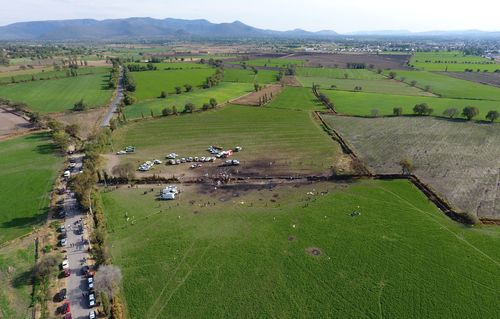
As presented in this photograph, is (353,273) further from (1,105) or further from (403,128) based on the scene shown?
(1,105)

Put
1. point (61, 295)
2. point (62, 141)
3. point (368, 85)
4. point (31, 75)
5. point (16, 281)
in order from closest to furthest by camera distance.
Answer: point (61, 295), point (16, 281), point (62, 141), point (368, 85), point (31, 75)

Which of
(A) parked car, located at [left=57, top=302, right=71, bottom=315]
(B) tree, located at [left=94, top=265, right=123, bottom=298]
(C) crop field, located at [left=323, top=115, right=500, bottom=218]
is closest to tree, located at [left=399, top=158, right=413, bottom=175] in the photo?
(C) crop field, located at [left=323, top=115, right=500, bottom=218]

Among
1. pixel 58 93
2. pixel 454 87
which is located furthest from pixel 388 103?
pixel 58 93

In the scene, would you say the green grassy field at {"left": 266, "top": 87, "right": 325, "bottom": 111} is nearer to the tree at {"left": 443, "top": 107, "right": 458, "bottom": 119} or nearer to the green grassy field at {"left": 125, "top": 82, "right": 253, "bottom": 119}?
the green grassy field at {"left": 125, "top": 82, "right": 253, "bottom": 119}

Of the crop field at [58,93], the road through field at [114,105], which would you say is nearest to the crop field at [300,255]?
the road through field at [114,105]

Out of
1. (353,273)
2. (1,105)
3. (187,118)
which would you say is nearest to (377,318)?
(353,273)

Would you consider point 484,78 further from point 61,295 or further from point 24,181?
point 61,295

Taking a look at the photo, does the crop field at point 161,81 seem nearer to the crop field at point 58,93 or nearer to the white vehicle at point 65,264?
the crop field at point 58,93
